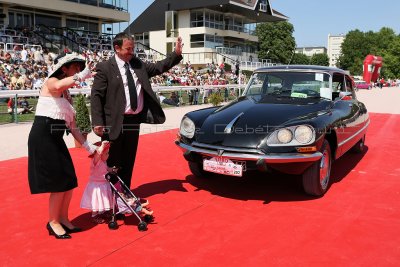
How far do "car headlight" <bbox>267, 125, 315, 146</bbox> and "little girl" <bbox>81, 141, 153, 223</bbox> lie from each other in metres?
1.63

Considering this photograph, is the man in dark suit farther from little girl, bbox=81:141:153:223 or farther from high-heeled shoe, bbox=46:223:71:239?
high-heeled shoe, bbox=46:223:71:239

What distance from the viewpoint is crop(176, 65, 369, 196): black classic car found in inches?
180

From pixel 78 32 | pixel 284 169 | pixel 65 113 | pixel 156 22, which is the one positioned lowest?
pixel 284 169

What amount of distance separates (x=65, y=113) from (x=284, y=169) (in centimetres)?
247

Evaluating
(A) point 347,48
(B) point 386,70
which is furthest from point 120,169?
(A) point 347,48

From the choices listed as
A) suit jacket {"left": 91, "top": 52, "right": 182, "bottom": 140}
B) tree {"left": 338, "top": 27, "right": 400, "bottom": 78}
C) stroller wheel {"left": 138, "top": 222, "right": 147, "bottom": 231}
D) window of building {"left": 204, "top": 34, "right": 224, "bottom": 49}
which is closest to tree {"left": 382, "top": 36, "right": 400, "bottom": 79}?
tree {"left": 338, "top": 27, "right": 400, "bottom": 78}

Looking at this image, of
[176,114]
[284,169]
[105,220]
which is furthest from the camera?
[176,114]

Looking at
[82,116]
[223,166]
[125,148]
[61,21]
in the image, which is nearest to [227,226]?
[223,166]

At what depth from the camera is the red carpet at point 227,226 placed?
135 inches

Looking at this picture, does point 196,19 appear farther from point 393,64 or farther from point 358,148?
point 393,64

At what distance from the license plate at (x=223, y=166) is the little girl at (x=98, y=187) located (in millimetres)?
1255

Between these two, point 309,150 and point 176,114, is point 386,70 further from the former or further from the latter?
point 309,150

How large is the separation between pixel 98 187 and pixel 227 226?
4.57 ft

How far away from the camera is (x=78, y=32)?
29.2 m
